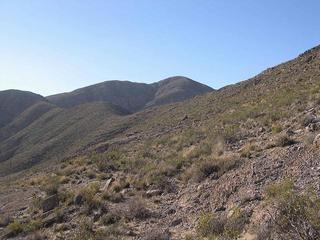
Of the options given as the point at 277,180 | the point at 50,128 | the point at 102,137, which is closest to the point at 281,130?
the point at 277,180

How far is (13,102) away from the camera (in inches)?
5733

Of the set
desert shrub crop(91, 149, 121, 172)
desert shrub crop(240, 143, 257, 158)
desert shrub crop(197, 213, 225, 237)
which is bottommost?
desert shrub crop(197, 213, 225, 237)

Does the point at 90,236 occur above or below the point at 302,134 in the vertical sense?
below

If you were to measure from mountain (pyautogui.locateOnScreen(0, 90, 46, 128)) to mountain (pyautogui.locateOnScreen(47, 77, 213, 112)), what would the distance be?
728 centimetres

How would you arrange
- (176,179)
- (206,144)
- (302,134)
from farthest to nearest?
1. (206,144)
2. (176,179)
3. (302,134)

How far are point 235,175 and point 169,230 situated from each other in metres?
2.74

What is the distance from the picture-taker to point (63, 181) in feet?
69.5

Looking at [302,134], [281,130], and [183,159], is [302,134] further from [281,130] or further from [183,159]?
[183,159]

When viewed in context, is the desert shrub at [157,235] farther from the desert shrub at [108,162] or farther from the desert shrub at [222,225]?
the desert shrub at [108,162]

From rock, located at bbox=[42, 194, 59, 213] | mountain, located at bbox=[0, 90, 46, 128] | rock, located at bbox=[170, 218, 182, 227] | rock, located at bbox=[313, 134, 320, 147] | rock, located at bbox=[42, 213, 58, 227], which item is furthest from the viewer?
mountain, located at bbox=[0, 90, 46, 128]

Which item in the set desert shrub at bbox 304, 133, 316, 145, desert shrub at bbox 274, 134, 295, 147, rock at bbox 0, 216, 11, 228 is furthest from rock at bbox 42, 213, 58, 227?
desert shrub at bbox 304, 133, 316, 145

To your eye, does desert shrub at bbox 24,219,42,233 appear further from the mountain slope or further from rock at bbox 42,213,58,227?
the mountain slope

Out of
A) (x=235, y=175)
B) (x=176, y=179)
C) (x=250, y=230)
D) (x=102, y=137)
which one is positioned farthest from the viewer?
(x=102, y=137)

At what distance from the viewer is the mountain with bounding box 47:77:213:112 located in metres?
152
